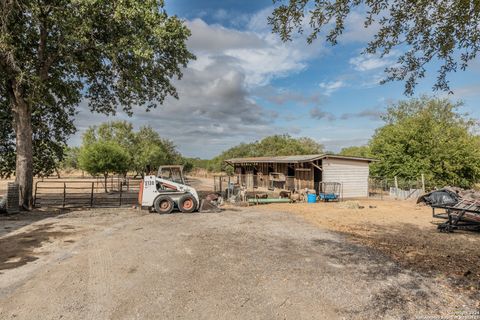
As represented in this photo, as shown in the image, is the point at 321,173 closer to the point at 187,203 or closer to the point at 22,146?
the point at 187,203

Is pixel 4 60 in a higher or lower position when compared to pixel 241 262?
higher

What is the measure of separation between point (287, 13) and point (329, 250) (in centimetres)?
600

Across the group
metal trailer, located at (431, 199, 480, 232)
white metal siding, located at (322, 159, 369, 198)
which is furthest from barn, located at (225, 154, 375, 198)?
metal trailer, located at (431, 199, 480, 232)

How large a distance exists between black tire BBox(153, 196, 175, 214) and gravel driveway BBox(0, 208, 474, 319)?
4.07 meters

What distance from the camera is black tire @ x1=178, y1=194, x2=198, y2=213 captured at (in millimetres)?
13758

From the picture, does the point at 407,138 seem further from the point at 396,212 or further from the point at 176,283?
the point at 176,283

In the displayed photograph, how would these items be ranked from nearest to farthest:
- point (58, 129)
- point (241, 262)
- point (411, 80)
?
point (411, 80) → point (241, 262) → point (58, 129)

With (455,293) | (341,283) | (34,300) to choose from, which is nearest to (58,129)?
(34,300)

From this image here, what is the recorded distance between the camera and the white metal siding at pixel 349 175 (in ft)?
72.2

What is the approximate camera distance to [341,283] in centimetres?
545

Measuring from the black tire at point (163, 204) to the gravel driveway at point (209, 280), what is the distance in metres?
4.07

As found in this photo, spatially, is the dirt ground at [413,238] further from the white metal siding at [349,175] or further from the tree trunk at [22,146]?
the tree trunk at [22,146]

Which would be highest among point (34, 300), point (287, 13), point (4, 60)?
point (4, 60)

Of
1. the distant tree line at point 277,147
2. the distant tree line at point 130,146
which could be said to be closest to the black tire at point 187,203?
the distant tree line at point 130,146
